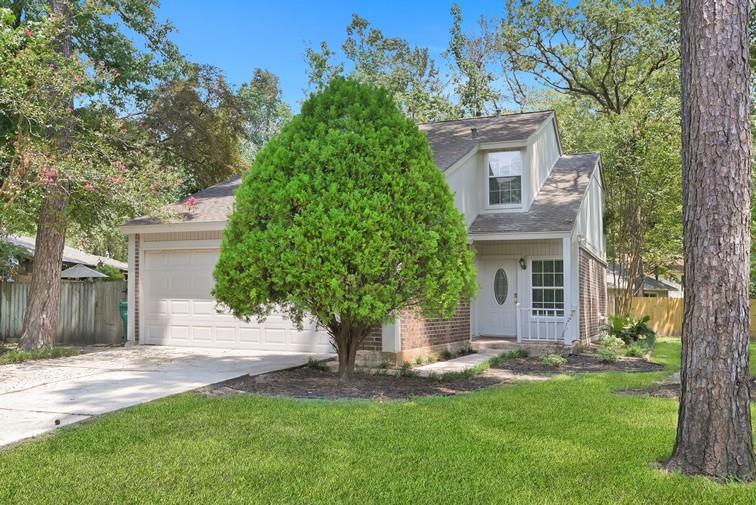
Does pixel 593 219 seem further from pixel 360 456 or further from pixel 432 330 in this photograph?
pixel 360 456

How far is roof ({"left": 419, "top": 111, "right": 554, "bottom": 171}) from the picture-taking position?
45.3 ft

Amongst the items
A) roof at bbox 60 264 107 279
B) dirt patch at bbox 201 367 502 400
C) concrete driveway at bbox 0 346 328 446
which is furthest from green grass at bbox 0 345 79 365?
roof at bbox 60 264 107 279

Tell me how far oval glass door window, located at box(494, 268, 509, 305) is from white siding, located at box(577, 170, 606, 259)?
75.2 inches

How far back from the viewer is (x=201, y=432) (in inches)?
224

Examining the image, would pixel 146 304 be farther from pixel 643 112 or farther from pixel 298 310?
pixel 643 112

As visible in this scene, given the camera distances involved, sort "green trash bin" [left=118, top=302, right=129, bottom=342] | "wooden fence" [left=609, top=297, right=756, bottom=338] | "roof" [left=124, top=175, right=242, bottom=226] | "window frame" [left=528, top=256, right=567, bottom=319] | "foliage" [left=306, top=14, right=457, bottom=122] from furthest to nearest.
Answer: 1. "foliage" [left=306, top=14, right=457, bottom=122]
2. "wooden fence" [left=609, top=297, right=756, bottom=338]
3. "window frame" [left=528, top=256, right=567, bottom=319]
4. "green trash bin" [left=118, top=302, right=129, bottom=342]
5. "roof" [left=124, top=175, right=242, bottom=226]

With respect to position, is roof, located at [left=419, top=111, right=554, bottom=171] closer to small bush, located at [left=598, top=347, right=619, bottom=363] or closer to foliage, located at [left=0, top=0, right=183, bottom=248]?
small bush, located at [left=598, top=347, right=619, bottom=363]

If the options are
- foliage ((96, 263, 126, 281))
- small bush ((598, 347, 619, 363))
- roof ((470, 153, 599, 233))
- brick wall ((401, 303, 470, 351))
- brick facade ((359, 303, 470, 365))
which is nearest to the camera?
brick facade ((359, 303, 470, 365))

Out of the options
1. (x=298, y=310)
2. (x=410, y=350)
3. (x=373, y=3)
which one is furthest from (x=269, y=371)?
(x=373, y=3)

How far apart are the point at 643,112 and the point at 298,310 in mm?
17106

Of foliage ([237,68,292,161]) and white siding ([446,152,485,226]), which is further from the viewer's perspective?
foliage ([237,68,292,161])

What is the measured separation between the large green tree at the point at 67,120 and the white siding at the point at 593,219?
9733mm

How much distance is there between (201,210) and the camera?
13641 mm

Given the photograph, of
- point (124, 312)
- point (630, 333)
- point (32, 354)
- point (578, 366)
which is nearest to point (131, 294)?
point (124, 312)
